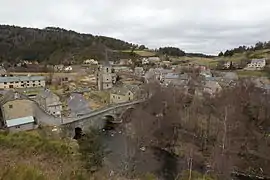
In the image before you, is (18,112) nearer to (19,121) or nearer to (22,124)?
(19,121)

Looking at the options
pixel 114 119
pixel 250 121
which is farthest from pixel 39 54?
pixel 250 121

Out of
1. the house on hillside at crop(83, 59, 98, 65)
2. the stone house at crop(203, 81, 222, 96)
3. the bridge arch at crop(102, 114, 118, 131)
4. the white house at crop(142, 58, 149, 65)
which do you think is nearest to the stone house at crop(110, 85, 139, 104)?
the bridge arch at crop(102, 114, 118, 131)

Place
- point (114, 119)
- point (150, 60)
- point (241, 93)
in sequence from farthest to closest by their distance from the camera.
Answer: point (150, 60)
point (114, 119)
point (241, 93)

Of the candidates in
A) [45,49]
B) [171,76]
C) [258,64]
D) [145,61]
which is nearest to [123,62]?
[145,61]

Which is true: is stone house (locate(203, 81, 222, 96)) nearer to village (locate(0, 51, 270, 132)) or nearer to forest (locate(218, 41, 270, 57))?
village (locate(0, 51, 270, 132))

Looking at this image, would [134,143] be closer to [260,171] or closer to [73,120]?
[73,120]

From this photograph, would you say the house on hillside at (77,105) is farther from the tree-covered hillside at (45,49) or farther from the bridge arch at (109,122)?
the tree-covered hillside at (45,49)

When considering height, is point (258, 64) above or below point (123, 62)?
above
